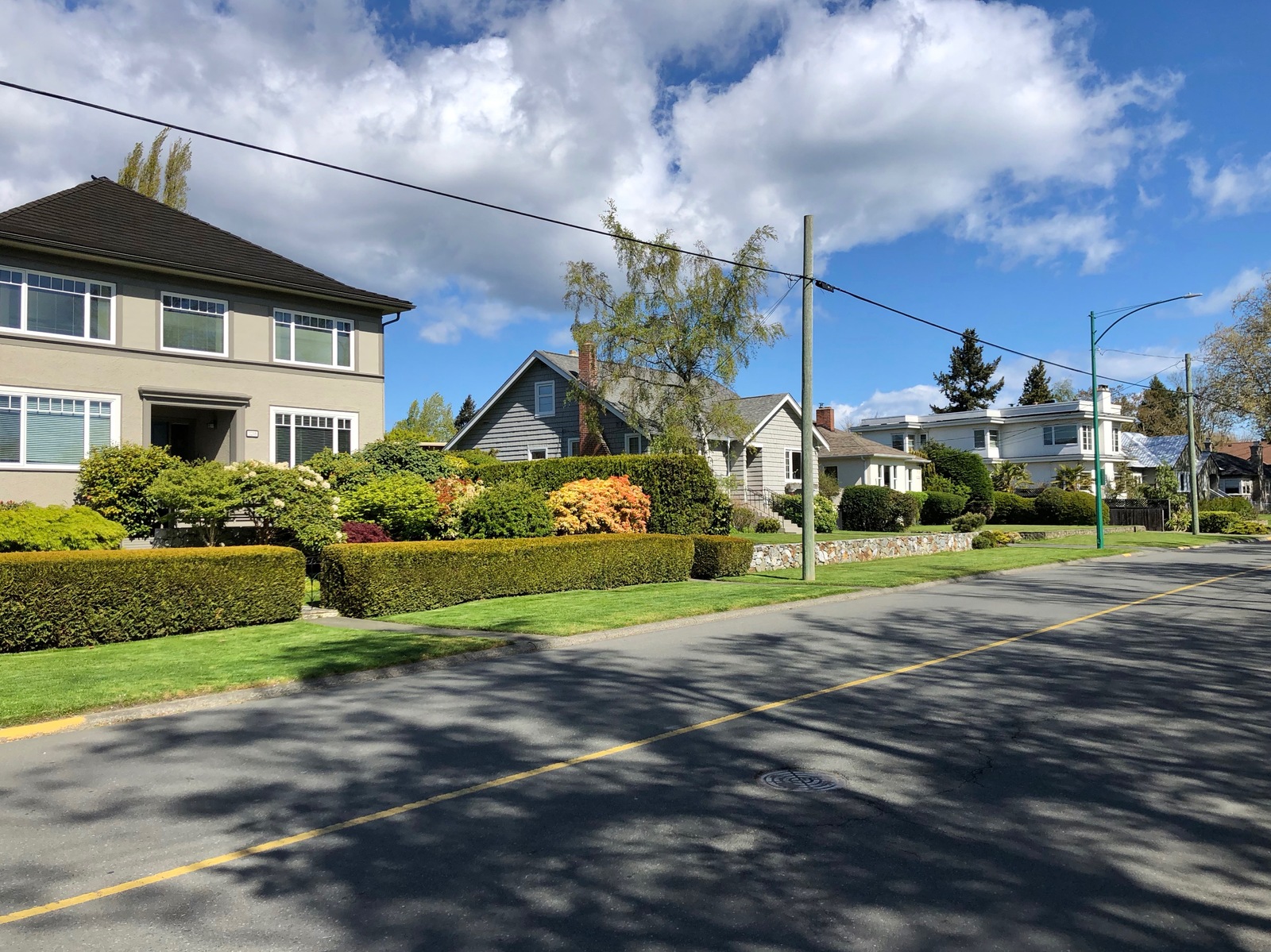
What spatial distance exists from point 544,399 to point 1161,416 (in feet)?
282

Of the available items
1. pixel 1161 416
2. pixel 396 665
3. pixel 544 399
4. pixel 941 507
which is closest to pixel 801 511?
pixel 544 399

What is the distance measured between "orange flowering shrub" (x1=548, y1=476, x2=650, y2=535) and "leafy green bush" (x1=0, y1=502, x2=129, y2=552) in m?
9.26

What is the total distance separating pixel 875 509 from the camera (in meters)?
41.6

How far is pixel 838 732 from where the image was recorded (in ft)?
24.4

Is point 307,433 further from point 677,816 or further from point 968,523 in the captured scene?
point 968,523

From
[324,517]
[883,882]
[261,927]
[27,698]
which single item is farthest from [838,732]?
[324,517]

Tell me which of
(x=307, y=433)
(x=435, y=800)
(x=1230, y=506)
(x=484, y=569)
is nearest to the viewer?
(x=435, y=800)

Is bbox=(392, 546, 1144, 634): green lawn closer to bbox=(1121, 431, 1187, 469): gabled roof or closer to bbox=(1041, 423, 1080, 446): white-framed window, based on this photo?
bbox=(1041, 423, 1080, 446): white-framed window

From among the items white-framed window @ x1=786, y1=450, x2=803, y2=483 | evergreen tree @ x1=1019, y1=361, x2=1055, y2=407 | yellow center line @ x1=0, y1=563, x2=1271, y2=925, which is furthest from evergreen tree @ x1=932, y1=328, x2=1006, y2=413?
yellow center line @ x1=0, y1=563, x2=1271, y2=925

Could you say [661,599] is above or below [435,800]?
above

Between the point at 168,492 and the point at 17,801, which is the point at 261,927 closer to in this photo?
the point at 17,801

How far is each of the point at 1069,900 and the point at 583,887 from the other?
2.37 meters

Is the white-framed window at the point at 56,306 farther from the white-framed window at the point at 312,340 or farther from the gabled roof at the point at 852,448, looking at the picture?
the gabled roof at the point at 852,448

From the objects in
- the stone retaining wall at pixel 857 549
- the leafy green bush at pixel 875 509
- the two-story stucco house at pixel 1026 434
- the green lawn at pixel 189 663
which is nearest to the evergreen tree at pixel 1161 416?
the two-story stucco house at pixel 1026 434
